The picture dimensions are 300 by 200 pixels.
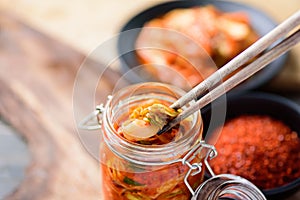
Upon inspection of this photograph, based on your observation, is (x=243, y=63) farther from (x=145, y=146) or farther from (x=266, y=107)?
(x=266, y=107)

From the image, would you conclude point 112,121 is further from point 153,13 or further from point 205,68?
point 153,13

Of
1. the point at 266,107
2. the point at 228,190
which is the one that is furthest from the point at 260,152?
the point at 228,190

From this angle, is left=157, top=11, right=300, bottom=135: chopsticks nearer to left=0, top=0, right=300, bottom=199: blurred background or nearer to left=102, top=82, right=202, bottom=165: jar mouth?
left=102, top=82, right=202, bottom=165: jar mouth

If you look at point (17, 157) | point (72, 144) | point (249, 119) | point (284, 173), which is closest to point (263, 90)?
point (249, 119)

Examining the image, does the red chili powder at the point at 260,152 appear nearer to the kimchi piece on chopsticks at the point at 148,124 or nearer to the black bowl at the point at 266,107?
the black bowl at the point at 266,107

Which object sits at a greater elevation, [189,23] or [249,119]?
[189,23]
